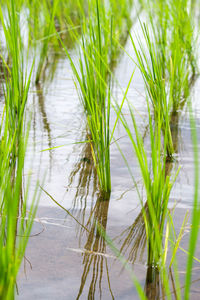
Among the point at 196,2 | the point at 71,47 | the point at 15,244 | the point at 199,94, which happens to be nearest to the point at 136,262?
the point at 15,244

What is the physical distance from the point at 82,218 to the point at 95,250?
214mm

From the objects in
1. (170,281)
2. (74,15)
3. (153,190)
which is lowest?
(170,281)

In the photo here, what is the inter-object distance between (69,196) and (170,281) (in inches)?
24.2

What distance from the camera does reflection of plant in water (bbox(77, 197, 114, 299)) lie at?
4.42ft

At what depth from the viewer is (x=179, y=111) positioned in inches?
117

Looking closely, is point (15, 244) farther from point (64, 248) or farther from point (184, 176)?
point (184, 176)

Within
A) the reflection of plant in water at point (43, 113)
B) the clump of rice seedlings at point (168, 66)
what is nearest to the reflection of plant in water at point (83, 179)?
the reflection of plant in water at point (43, 113)

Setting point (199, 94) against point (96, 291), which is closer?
point (96, 291)

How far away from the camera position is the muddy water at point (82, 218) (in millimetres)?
1338

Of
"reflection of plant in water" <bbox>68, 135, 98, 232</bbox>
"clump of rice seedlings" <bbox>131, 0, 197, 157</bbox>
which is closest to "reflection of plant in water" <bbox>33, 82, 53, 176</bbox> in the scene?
"reflection of plant in water" <bbox>68, 135, 98, 232</bbox>

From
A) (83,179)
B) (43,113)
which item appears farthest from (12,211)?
(43,113)

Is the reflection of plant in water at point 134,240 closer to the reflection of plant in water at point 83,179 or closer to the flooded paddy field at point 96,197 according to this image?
the flooded paddy field at point 96,197

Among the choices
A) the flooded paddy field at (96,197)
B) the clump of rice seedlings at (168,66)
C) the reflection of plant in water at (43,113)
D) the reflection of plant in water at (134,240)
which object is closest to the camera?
the flooded paddy field at (96,197)

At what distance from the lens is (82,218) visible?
66.9 inches
